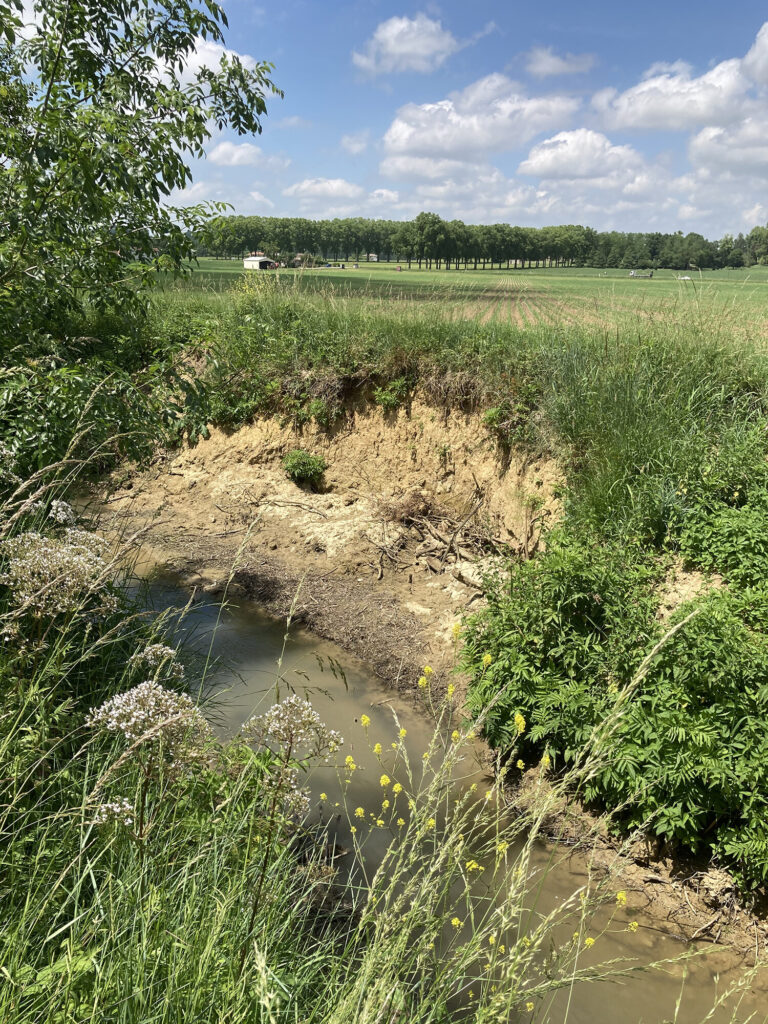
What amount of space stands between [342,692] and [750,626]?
3413 mm

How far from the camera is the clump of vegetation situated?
923cm

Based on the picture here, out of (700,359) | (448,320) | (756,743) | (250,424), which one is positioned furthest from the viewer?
(250,424)

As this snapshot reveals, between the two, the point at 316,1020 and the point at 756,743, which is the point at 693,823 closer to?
the point at 756,743

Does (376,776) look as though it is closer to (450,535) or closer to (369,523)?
(450,535)

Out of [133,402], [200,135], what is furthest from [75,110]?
[133,402]

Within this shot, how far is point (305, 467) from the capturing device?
923 centimetres

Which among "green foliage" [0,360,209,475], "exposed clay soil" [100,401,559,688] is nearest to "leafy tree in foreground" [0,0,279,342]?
"green foliage" [0,360,209,475]

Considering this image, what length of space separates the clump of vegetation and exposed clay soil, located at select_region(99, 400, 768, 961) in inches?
6.0

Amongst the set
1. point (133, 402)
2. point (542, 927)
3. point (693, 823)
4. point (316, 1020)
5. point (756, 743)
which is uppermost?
point (133, 402)

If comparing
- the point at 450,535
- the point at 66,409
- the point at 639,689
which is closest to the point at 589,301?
the point at 450,535

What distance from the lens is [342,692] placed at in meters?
5.79

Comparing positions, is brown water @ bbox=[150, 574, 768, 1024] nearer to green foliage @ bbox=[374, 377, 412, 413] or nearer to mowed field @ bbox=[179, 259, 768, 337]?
mowed field @ bbox=[179, 259, 768, 337]

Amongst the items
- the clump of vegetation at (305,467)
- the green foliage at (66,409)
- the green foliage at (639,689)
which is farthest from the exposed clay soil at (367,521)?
the green foliage at (66,409)

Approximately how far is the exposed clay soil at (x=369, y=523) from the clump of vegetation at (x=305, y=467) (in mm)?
153
